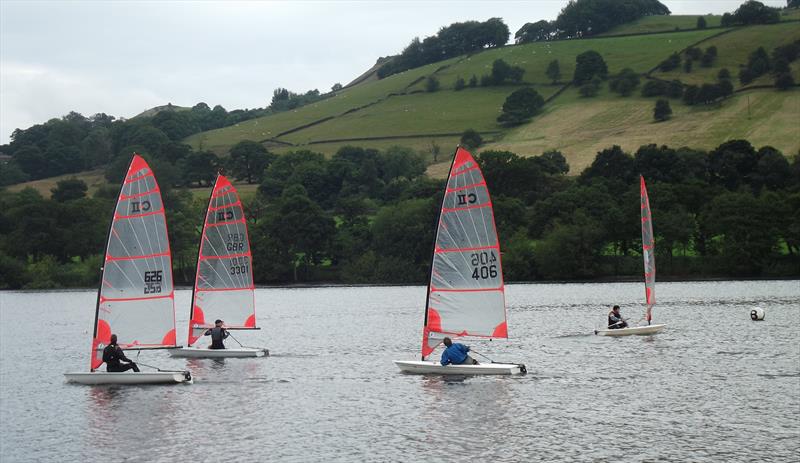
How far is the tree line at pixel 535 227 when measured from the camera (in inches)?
5635

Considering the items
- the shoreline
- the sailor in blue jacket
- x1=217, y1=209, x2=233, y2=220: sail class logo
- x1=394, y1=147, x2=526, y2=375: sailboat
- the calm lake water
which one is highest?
x1=217, y1=209, x2=233, y2=220: sail class logo

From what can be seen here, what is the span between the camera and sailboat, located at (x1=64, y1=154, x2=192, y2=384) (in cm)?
4769

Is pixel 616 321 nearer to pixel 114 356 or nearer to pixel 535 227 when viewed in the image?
pixel 114 356

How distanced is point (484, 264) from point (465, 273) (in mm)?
1056

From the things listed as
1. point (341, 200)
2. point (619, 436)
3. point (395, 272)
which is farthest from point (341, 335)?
point (341, 200)

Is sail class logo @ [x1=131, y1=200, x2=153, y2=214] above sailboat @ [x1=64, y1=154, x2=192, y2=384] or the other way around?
above

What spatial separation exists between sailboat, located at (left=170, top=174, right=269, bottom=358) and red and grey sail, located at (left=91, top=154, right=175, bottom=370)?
46.6 feet

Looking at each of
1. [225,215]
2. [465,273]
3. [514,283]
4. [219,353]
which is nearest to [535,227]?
[514,283]

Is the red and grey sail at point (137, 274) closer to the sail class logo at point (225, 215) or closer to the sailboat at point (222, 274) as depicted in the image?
the sailboat at point (222, 274)

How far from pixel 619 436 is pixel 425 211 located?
129 meters

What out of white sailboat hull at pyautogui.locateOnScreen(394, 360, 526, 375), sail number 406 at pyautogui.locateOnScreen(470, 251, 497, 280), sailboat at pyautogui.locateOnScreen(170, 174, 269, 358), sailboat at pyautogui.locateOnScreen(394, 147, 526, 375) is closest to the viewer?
sailboat at pyautogui.locateOnScreen(394, 147, 526, 375)

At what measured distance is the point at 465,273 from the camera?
49.3 metres

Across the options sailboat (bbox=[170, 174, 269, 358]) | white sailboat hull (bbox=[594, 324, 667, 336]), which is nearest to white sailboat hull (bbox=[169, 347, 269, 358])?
sailboat (bbox=[170, 174, 269, 358])

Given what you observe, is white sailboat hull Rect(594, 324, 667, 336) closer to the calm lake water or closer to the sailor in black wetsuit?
the calm lake water
